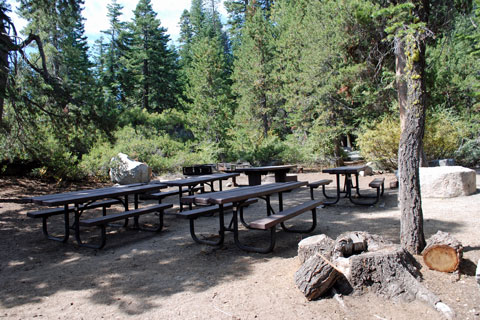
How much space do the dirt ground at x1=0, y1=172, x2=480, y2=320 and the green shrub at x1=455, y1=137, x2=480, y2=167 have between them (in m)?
8.97

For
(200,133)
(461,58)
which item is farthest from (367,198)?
(461,58)

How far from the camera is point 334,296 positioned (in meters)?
2.99

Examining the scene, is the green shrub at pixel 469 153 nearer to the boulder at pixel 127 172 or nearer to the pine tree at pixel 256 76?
the pine tree at pixel 256 76

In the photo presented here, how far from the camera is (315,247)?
3562mm

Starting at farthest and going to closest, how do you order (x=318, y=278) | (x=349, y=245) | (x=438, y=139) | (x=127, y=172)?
(x=438, y=139)
(x=127, y=172)
(x=349, y=245)
(x=318, y=278)

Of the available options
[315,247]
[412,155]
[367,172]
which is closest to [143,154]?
[367,172]

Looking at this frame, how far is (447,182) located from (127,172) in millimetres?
8944

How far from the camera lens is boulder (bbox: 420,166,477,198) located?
7.46 metres

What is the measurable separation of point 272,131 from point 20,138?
17537mm

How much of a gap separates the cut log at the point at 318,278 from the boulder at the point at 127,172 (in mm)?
8811

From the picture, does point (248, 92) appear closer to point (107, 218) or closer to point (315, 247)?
point (107, 218)

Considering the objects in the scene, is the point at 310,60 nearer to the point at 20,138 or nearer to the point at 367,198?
the point at 367,198

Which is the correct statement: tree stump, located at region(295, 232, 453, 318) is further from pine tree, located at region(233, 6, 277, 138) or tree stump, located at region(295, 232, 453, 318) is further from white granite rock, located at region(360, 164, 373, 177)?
pine tree, located at region(233, 6, 277, 138)

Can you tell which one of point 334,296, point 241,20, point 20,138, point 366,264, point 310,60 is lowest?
point 334,296
